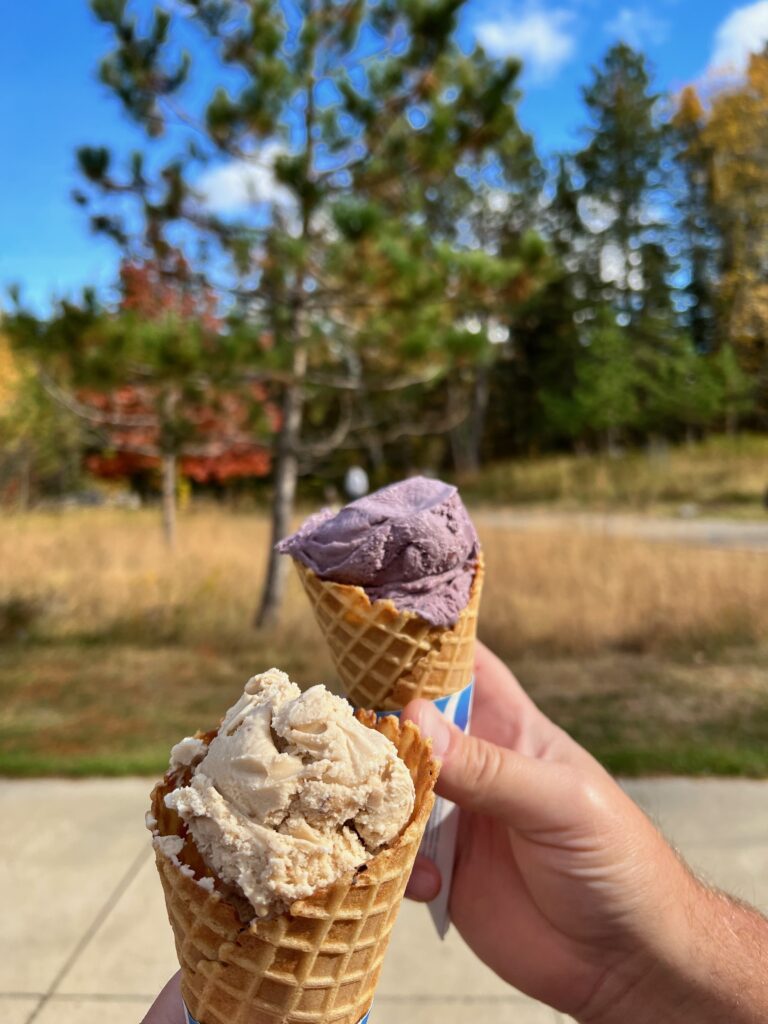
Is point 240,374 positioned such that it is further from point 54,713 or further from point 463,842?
point 463,842

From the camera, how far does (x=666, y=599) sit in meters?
7.04

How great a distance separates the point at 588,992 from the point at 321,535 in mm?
1265

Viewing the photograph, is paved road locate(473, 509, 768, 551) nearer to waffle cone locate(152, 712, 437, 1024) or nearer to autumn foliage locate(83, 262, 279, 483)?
autumn foliage locate(83, 262, 279, 483)

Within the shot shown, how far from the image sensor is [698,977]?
162 cm

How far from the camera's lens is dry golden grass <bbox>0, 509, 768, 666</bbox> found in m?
6.74

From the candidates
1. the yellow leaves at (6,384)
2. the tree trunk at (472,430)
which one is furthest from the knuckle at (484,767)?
the tree trunk at (472,430)

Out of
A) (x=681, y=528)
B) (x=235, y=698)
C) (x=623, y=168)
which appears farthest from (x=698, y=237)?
(x=235, y=698)

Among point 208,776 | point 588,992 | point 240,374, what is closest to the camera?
point 208,776

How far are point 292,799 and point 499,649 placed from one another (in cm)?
569

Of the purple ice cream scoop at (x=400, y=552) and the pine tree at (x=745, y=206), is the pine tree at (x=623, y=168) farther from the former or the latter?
the purple ice cream scoop at (x=400, y=552)

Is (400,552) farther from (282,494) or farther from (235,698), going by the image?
(282,494)

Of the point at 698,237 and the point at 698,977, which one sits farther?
the point at 698,237

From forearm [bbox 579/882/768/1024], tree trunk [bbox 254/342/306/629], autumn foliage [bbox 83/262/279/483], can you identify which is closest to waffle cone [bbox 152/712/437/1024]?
forearm [bbox 579/882/768/1024]

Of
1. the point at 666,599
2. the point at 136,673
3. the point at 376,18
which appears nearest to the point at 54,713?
the point at 136,673
